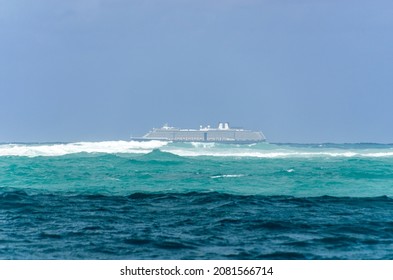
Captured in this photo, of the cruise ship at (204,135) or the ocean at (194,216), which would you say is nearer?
the ocean at (194,216)

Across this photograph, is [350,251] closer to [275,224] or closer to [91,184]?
[275,224]

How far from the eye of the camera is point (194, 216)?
35.3 feet

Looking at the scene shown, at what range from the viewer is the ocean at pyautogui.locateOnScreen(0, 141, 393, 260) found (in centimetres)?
805

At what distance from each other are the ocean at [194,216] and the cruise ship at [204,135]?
1399 inches

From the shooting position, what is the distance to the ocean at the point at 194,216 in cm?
805

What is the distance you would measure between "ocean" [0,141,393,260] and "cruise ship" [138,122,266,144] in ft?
117

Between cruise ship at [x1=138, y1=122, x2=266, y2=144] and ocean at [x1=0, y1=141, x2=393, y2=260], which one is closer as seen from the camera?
ocean at [x1=0, y1=141, x2=393, y2=260]

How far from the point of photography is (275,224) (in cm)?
973

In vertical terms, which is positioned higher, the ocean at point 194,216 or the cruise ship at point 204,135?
the cruise ship at point 204,135

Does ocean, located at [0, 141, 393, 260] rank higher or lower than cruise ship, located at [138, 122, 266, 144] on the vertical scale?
lower

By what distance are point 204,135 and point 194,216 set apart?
45.5 m

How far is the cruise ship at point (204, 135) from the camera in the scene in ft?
180

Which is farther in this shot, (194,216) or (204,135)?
(204,135)

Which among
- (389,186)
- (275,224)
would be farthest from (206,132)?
(275,224)
